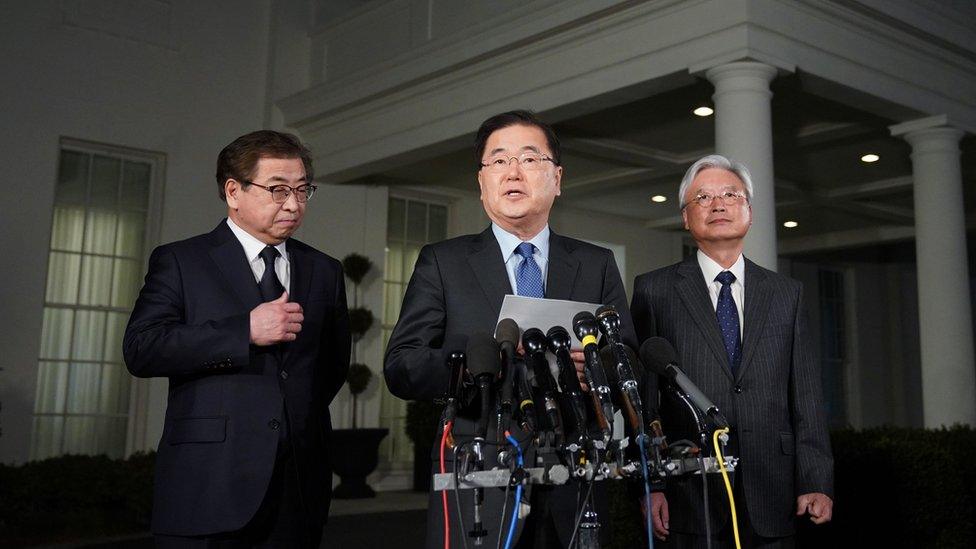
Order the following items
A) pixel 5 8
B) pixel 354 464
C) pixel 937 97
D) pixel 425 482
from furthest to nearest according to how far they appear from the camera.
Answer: pixel 425 482
pixel 354 464
pixel 5 8
pixel 937 97

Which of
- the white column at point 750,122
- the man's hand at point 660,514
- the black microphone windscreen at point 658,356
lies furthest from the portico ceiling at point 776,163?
the black microphone windscreen at point 658,356

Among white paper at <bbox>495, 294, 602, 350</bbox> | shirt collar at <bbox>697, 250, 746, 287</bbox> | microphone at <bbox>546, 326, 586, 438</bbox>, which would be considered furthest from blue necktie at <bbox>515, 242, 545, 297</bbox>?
shirt collar at <bbox>697, 250, 746, 287</bbox>

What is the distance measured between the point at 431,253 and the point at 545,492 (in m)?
0.63

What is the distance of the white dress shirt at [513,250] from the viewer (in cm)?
222

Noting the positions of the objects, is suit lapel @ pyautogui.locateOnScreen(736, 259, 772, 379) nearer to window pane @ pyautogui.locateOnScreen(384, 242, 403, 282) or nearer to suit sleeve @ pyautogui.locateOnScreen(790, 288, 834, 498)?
suit sleeve @ pyautogui.locateOnScreen(790, 288, 834, 498)

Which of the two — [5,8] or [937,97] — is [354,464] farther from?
[937,97]

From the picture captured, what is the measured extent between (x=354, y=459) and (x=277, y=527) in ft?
25.9

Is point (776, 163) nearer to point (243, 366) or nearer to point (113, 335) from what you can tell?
point (113, 335)

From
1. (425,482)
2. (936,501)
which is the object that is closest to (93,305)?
(425,482)

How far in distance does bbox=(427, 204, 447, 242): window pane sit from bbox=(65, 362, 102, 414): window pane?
4417mm

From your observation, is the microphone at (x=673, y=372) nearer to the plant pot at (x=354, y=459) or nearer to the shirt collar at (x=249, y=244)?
the shirt collar at (x=249, y=244)

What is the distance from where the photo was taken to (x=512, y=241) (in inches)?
87.6

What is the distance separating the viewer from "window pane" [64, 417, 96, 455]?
9031mm

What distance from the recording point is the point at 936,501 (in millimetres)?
5480
